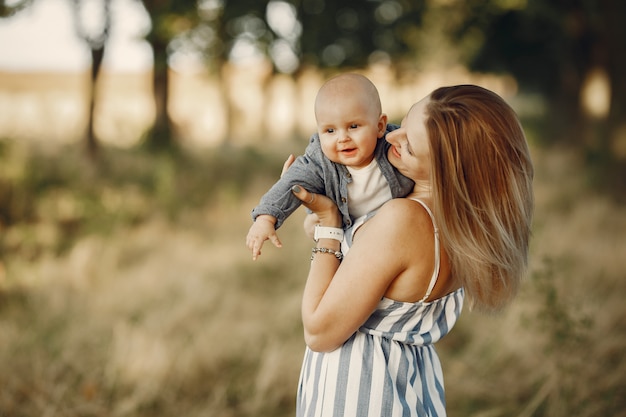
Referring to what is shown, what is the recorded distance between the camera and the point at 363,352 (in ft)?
5.58

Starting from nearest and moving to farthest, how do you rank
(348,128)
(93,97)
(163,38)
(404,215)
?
(404,215) → (348,128) → (93,97) → (163,38)

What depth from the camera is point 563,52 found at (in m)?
14.6

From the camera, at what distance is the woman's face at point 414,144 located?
157 centimetres

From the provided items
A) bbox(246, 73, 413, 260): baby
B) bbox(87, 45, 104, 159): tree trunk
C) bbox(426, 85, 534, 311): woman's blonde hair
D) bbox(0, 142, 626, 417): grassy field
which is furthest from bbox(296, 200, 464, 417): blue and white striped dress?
bbox(87, 45, 104, 159): tree trunk

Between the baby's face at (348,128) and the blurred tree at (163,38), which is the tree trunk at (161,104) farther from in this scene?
the baby's face at (348,128)

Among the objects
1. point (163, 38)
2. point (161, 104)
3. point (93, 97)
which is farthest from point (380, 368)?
point (161, 104)

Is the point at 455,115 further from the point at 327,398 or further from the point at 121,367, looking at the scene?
the point at 121,367

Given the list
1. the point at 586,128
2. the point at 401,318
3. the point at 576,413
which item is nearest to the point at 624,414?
the point at 576,413

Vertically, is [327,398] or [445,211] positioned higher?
[445,211]

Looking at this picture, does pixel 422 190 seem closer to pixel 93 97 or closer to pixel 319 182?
pixel 319 182

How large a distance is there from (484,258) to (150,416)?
285cm

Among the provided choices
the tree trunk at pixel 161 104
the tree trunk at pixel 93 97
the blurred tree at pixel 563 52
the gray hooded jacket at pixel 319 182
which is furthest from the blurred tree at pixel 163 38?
the gray hooded jacket at pixel 319 182

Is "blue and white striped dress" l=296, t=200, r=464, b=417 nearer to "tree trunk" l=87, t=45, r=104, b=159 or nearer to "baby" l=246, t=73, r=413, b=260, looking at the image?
"baby" l=246, t=73, r=413, b=260

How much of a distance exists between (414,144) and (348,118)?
0.21 metres
